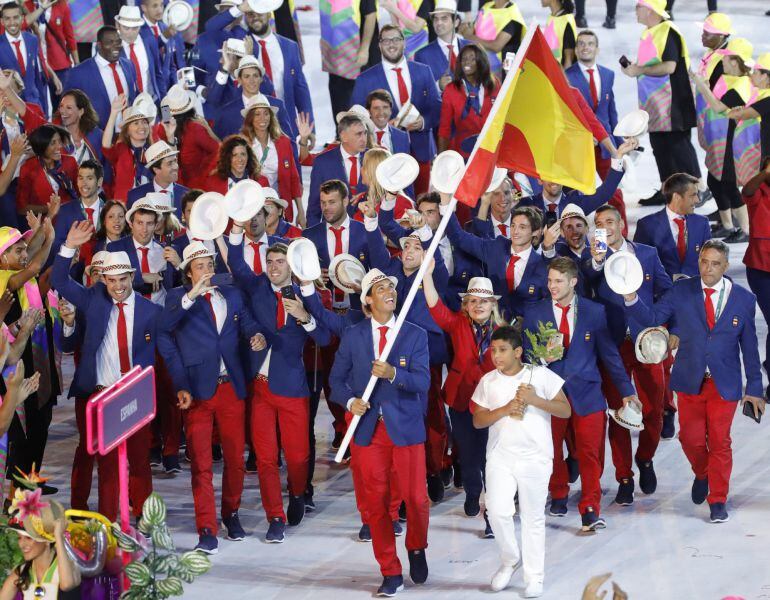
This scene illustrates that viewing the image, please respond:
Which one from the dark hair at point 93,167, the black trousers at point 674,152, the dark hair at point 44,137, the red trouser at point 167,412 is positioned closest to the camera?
the red trouser at point 167,412

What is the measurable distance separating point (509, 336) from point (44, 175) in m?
4.42

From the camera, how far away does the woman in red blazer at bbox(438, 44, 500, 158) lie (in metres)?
14.1

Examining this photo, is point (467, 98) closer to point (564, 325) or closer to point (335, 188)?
point (335, 188)

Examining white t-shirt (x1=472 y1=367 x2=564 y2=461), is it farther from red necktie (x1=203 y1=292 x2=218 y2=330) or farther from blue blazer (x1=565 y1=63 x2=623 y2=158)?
blue blazer (x1=565 y1=63 x2=623 y2=158)

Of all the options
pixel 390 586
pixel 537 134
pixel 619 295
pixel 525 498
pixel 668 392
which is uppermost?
pixel 537 134

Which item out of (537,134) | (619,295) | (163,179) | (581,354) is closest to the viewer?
(537,134)

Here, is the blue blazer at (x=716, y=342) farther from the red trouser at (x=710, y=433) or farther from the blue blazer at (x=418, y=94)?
the blue blazer at (x=418, y=94)

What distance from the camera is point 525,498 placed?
31.4 ft

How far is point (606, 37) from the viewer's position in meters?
20.7

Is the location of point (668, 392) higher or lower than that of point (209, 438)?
lower

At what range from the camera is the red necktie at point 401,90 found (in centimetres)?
1440

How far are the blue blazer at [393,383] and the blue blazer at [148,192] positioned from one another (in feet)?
8.88

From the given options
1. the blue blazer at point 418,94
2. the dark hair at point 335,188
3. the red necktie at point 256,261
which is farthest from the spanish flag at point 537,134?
the blue blazer at point 418,94

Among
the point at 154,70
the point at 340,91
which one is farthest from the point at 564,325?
the point at 340,91
